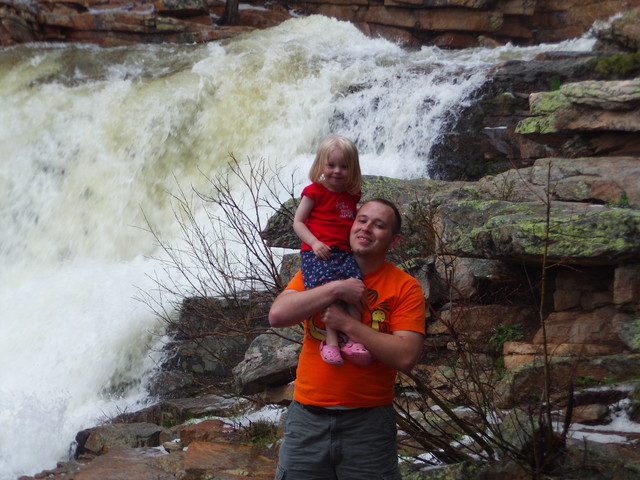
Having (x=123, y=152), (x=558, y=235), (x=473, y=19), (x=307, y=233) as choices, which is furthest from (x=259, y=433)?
(x=473, y=19)

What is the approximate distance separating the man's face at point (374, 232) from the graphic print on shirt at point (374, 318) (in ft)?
0.55

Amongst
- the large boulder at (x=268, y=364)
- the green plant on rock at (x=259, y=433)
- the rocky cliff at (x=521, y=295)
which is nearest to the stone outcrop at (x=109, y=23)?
the rocky cliff at (x=521, y=295)

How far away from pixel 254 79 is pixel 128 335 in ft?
21.3

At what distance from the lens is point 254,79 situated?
14.1 metres

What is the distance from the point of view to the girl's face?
10.6 ft

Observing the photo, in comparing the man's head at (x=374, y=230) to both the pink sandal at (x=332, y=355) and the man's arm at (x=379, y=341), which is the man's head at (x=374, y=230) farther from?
the pink sandal at (x=332, y=355)

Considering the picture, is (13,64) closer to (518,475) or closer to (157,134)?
(157,134)

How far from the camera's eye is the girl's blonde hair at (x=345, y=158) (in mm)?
3219

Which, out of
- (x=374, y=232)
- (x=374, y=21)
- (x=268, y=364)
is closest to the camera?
(x=374, y=232)

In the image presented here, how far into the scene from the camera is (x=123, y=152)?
44.2 feet

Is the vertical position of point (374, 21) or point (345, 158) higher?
point (374, 21)

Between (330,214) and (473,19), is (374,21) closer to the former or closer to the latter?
(473,19)

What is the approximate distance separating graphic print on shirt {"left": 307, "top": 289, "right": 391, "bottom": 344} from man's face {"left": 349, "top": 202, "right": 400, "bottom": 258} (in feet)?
0.55

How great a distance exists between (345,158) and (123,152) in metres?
10.9
